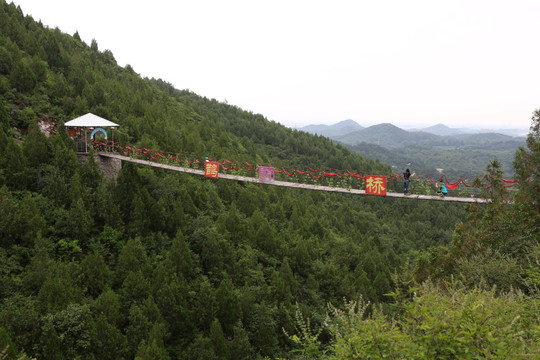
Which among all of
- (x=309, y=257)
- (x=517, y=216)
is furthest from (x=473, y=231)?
(x=309, y=257)

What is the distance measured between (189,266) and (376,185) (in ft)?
30.0

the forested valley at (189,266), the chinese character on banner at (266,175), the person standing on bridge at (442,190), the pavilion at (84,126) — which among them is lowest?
the forested valley at (189,266)

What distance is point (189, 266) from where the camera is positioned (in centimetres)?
1628

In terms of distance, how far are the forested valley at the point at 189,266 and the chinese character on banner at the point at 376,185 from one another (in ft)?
10.4

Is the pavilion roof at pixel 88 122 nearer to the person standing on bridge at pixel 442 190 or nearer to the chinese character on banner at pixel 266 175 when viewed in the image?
the chinese character on banner at pixel 266 175

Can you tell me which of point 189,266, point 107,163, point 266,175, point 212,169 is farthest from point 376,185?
point 107,163

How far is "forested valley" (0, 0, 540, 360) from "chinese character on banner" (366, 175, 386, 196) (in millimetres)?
3179

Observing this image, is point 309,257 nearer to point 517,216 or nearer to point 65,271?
point 517,216

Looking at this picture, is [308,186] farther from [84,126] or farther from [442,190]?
[84,126]

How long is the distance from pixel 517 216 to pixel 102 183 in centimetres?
1851

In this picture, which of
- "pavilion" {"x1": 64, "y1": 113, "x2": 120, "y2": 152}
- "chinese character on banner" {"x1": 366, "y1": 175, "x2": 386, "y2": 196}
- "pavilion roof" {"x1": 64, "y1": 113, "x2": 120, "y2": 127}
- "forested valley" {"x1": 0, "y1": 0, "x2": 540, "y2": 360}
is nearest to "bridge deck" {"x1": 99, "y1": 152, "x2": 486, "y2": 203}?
"chinese character on banner" {"x1": 366, "y1": 175, "x2": 386, "y2": 196}

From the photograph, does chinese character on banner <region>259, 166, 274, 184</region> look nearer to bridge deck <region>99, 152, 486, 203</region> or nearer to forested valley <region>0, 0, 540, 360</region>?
bridge deck <region>99, 152, 486, 203</region>

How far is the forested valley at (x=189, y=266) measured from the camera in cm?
564

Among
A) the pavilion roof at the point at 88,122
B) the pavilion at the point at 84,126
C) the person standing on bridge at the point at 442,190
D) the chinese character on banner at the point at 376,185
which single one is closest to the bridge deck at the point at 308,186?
the person standing on bridge at the point at 442,190
